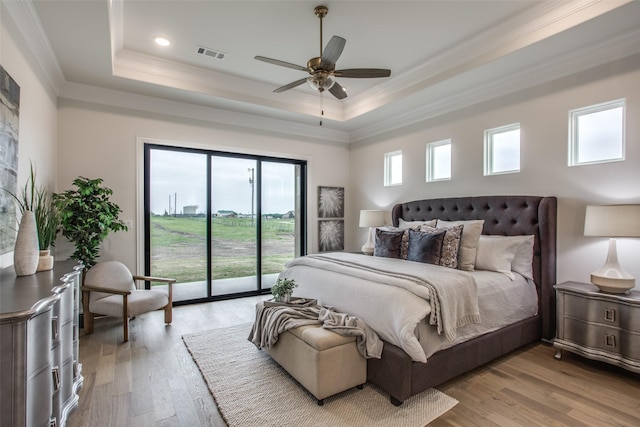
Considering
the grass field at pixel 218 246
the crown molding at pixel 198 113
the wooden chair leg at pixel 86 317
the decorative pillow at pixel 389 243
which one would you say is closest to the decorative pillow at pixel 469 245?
the decorative pillow at pixel 389 243

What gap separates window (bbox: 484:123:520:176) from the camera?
378 centimetres

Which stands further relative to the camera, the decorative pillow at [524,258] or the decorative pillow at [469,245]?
the decorative pillow at [469,245]

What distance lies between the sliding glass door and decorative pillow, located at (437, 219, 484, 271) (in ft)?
9.74

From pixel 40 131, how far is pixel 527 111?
200 inches

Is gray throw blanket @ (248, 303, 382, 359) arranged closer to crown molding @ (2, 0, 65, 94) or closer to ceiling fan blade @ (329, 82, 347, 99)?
ceiling fan blade @ (329, 82, 347, 99)

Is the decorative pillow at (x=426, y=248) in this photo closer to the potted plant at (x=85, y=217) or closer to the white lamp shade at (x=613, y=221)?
the white lamp shade at (x=613, y=221)

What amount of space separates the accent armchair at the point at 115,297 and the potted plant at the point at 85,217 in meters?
0.22

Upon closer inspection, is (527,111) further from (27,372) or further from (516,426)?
(27,372)

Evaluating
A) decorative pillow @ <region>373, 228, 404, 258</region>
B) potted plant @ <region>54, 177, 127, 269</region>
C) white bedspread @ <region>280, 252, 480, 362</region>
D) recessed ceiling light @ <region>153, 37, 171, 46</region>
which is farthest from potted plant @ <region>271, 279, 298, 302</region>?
recessed ceiling light @ <region>153, 37, 171, 46</region>

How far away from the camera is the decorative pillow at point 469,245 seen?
11.0 feet

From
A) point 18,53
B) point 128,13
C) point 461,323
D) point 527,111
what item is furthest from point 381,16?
point 18,53

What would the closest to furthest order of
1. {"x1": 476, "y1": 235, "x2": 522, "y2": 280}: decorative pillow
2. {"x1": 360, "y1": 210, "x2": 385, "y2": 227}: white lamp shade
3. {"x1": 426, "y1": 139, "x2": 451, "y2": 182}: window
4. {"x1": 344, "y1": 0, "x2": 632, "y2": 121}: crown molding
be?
{"x1": 344, "y1": 0, "x2": 632, "y2": 121}: crown molding → {"x1": 476, "y1": 235, "x2": 522, "y2": 280}: decorative pillow → {"x1": 426, "y1": 139, "x2": 451, "y2": 182}: window → {"x1": 360, "y1": 210, "x2": 385, "y2": 227}: white lamp shade

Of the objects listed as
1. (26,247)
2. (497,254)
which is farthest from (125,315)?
(497,254)

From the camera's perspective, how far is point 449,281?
2520 millimetres
